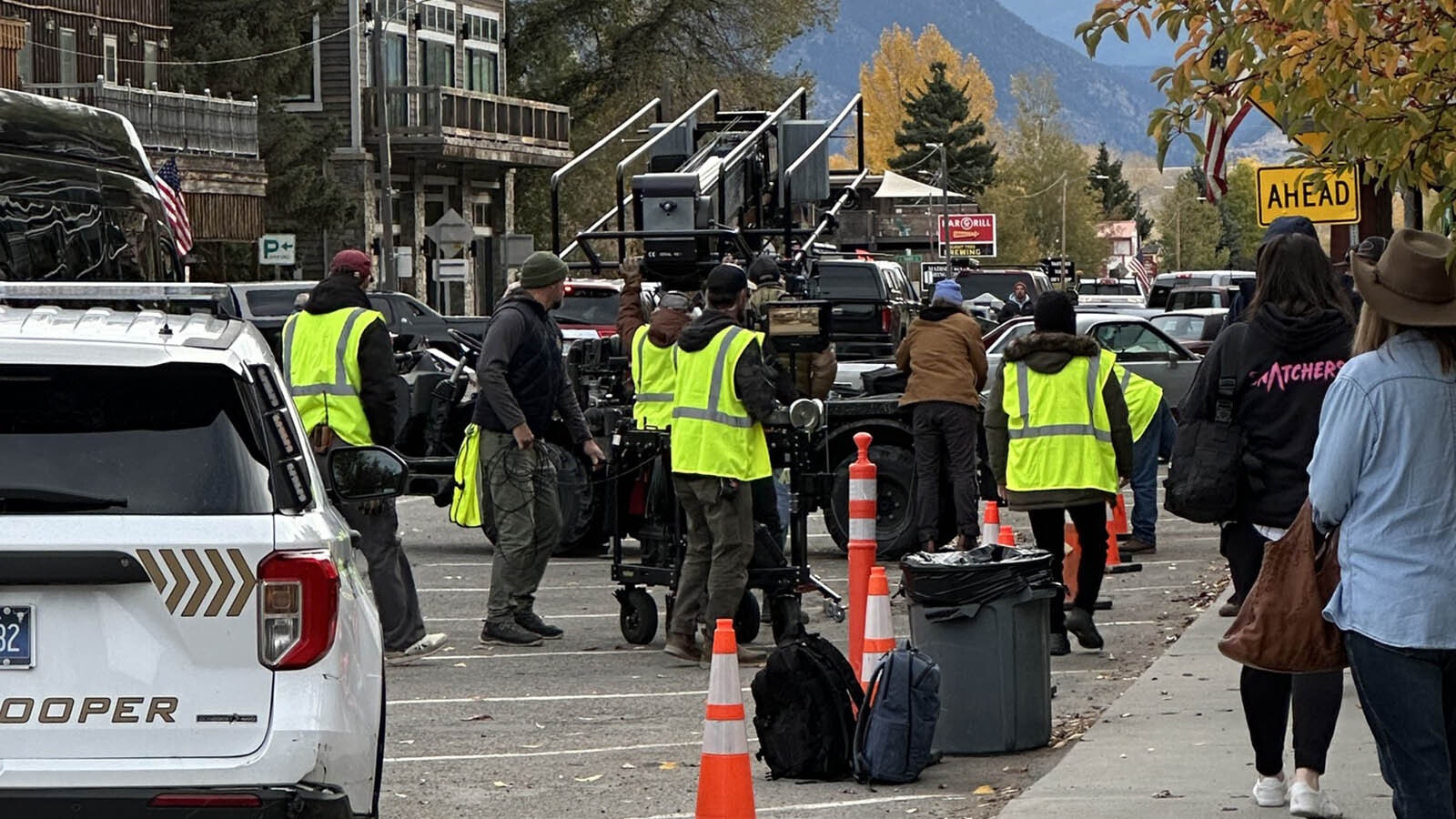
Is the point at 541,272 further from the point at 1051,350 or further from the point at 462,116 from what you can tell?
the point at 462,116

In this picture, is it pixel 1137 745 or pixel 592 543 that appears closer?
pixel 1137 745

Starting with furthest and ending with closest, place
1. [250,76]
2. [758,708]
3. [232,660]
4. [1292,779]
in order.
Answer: [250,76] < [758,708] < [1292,779] < [232,660]

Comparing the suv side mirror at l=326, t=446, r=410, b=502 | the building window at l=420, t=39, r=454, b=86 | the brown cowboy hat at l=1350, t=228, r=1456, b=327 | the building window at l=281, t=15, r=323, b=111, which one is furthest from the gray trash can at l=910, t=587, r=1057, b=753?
the building window at l=420, t=39, r=454, b=86

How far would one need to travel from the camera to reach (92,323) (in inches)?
229

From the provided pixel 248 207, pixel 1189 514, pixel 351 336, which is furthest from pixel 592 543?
pixel 248 207

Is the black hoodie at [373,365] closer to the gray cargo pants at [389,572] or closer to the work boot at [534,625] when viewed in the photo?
the gray cargo pants at [389,572]

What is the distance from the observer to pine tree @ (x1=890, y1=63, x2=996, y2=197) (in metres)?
121

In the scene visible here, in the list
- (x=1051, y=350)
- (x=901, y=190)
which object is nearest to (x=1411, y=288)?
(x=1051, y=350)

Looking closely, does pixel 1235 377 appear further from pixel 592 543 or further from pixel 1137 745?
pixel 592 543

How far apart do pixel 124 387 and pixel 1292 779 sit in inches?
160

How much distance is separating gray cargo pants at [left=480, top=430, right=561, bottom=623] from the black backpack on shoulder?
12.2 feet

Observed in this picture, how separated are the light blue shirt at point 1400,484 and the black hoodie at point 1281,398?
6.32 feet

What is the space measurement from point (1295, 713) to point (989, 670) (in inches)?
67.4

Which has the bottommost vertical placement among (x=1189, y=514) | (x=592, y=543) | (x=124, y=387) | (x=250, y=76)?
(x=592, y=543)
